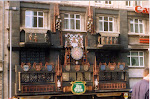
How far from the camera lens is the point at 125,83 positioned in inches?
890

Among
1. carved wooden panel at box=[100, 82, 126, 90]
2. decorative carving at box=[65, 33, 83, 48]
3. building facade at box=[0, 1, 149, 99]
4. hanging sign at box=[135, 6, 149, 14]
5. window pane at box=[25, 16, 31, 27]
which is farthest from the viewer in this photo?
hanging sign at box=[135, 6, 149, 14]

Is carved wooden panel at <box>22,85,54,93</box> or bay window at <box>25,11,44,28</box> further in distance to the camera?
bay window at <box>25,11,44,28</box>

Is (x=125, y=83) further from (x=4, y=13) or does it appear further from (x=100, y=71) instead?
(x=4, y=13)

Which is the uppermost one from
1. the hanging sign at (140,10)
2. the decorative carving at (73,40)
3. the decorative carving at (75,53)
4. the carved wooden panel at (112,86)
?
the hanging sign at (140,10)

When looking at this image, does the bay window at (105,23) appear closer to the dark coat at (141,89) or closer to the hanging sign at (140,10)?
the hanging sign at (140,10)

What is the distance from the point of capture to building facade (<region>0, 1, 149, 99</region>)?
2068cm

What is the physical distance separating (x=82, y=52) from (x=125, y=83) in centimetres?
443

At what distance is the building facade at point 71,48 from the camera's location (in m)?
20.7

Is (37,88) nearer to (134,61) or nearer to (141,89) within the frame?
(134,61)

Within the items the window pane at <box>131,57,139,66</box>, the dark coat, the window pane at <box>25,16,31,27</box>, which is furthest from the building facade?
the dark coat

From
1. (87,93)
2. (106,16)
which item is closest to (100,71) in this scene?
(87,93)

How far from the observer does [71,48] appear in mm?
21875

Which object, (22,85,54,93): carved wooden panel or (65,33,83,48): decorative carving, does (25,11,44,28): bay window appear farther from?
(22,85,54,93): carved wooden panel

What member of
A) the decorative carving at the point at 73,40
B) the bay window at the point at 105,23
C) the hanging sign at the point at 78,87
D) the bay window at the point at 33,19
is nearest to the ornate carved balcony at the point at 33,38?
the bay window at the point at 33,19
